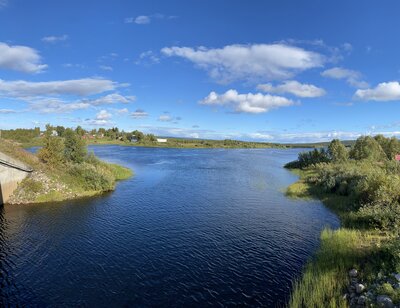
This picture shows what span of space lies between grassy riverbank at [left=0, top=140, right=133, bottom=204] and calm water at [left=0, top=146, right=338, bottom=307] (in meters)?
3.00

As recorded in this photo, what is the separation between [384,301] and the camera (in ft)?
43.3

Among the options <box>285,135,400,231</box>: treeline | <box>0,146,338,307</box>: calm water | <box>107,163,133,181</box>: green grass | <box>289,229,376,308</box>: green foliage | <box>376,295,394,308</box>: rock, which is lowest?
<box>0,146,338,307</box>: calm water

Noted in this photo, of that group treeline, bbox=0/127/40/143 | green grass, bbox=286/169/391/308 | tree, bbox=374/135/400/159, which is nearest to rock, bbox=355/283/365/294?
green grass, bbox=286/169/391/308

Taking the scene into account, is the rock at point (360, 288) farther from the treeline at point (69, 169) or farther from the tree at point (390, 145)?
the tree at point (390, 145)

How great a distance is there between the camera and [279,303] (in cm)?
1609

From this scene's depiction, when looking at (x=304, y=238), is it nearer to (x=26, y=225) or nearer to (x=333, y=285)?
(x=333, y=285)

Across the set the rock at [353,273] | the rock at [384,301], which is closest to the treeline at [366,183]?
the rock at [353,273]

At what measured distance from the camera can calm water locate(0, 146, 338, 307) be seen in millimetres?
16875

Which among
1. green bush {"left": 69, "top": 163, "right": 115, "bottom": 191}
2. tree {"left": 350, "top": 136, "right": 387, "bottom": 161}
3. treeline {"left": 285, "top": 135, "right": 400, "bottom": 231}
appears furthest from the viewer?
tree {"left": 350, "top": 136, "right": 387, "bottom": 161}

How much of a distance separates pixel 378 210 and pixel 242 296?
1608 centimetres

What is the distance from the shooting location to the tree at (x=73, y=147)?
5109cm

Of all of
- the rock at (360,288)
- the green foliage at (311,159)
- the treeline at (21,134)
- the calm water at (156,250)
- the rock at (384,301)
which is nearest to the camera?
the rock at (384,301)

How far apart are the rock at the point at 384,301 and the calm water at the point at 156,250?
4.86m

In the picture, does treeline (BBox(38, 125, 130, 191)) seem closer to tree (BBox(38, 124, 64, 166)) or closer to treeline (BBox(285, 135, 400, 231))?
tree (BBox(38, 124, 64, 166))
